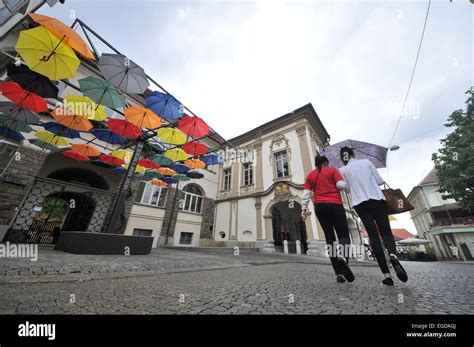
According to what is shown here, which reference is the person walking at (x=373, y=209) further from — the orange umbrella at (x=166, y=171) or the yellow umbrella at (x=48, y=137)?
the yellow umbrella at (x=48, y=137)

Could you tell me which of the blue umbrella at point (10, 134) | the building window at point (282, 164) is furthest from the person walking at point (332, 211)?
the blue umbrella at point (10, 134)

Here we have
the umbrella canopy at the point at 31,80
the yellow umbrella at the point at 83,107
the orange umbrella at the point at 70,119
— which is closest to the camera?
the umbrella canopy at the point at 31,80

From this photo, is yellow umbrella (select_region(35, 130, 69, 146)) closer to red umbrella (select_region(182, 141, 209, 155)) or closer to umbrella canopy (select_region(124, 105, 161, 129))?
umbrella canopy (select_region(124, 105, 161, 129))

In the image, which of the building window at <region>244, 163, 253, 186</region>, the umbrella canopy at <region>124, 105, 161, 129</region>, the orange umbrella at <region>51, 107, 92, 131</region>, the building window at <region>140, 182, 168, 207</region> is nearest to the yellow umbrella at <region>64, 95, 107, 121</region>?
the orange umbrella at <region>51, 107, 92, 131</region>

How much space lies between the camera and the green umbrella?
17.4 feet

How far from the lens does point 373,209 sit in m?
2.37

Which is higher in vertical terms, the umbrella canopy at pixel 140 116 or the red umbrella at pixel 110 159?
the umbrella canopy at pixel 140 116

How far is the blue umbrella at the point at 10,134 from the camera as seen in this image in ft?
22.2

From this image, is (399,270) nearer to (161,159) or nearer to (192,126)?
(192,126)

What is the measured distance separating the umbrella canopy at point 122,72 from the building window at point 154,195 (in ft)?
26.4

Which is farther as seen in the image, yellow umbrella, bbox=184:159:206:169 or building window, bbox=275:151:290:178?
building window, bbox=275:151:290:178

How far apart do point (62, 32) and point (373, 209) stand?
6.87m

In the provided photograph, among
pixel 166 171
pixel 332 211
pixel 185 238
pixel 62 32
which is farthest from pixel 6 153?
pixel 332 211

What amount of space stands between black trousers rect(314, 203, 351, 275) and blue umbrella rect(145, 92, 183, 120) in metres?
5.78
